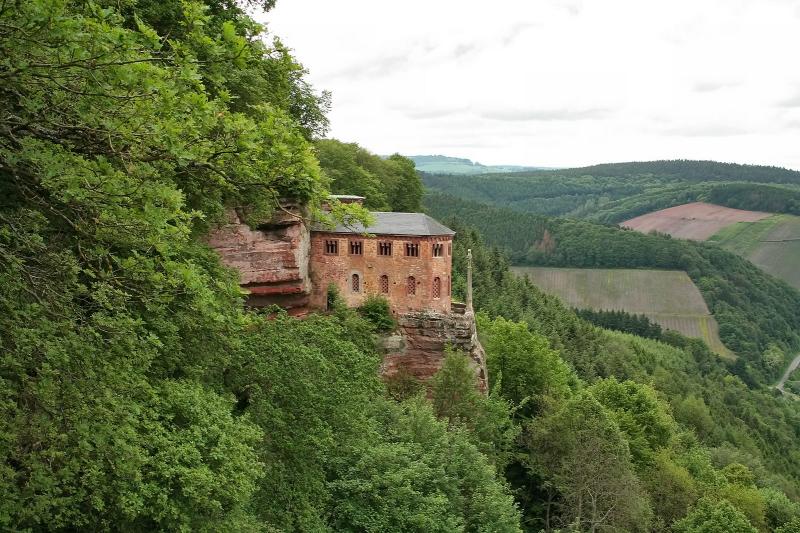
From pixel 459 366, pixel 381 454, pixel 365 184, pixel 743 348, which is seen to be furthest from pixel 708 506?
pixel 743 348

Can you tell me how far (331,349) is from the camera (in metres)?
24.5

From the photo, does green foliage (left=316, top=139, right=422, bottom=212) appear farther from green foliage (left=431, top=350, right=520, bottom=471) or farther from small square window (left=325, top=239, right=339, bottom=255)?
green foliage (left=431, top=350, right=520, bottom=471)

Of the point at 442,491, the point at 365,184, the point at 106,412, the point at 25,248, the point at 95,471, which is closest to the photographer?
the point at 25,248

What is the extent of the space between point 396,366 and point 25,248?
28.1 metres

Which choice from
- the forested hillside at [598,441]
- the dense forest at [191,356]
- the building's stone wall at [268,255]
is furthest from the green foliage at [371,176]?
the dense forest at [191,356]

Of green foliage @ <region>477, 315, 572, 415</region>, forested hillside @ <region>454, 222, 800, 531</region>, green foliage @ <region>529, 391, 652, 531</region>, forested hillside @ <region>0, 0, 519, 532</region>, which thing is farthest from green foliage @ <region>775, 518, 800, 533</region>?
forested hillside @ <region>0, 0, 519, 532</region>

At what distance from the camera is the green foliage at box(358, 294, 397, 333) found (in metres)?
38.5

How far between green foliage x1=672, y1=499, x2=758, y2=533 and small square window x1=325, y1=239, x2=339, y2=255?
24779mm

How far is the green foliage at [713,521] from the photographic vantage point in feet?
139

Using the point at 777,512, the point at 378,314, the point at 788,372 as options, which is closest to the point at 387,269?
the point at 378,314

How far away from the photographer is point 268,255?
1128 inches

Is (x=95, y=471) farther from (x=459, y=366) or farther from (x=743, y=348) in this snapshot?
(x=743, y=348)

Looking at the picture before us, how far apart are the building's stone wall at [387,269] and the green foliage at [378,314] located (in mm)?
519

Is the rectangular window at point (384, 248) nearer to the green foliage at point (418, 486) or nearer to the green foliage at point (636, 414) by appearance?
the green foliage at point (418, 486)
